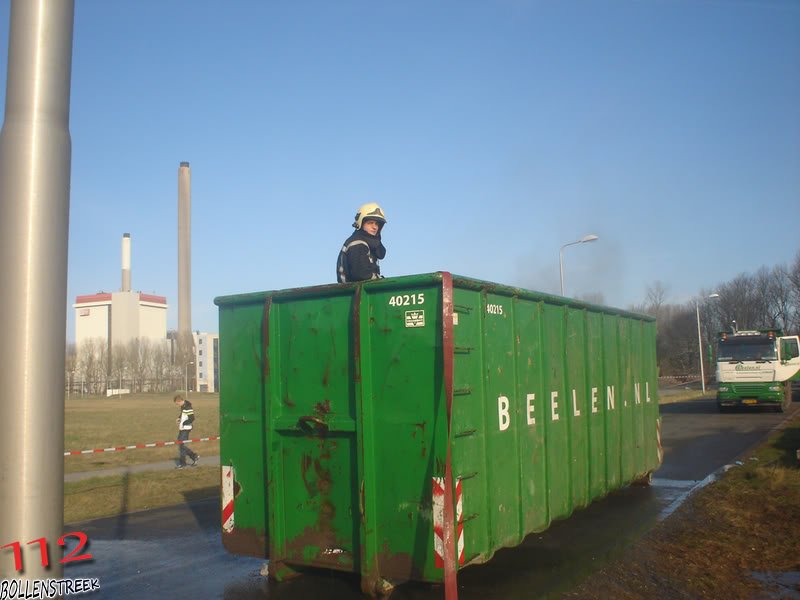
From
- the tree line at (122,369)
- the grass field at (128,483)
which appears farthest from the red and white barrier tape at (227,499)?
the tree line at (122,369)

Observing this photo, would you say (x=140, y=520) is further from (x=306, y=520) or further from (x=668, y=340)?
(x=668, y=340)

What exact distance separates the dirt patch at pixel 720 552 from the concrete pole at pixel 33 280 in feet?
14.2

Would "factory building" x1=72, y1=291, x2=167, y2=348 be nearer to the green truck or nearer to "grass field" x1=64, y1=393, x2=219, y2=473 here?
"grass field" x1=64, y1=393, x2=219, y2=473

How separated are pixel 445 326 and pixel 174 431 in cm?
2577

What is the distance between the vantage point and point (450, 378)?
5.33 m

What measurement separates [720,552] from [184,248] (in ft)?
198

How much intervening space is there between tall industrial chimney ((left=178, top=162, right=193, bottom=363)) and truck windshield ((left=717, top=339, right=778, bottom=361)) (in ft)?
153

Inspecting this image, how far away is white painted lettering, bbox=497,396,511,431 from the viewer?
6352 mm

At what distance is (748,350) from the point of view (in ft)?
93.4

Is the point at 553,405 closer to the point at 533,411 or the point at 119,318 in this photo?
the point at 533,411

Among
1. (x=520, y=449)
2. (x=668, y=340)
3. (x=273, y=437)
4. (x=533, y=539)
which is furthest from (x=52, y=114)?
(x=668, y=340)

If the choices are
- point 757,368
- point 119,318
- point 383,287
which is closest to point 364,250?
point 383,287

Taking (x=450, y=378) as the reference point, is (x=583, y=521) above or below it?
below

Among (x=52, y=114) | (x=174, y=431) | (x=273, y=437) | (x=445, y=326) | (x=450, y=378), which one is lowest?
(x=174, y=431)
